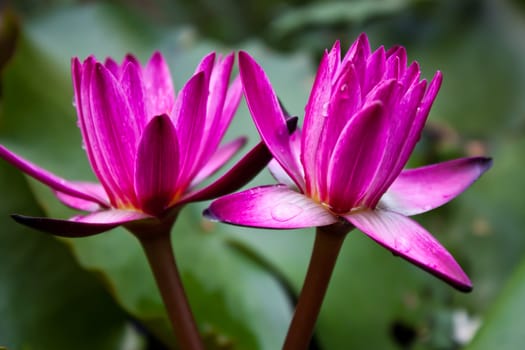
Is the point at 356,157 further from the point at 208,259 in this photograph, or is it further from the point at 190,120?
the point at 208,259

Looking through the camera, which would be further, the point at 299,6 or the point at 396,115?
the point at 299,6

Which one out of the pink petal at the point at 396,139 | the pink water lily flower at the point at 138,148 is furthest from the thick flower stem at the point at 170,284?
the pink petal at the point at 396,139

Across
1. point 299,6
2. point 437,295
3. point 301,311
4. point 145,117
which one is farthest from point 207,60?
point 299,6

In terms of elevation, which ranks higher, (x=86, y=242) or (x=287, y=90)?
(x=287, y=90)

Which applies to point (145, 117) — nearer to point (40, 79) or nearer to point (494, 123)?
point (40, 79)

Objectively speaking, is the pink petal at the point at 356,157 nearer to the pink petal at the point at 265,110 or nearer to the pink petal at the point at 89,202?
the pink petal at the point at 265,110

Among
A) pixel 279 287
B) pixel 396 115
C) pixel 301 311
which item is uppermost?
pixel 396 115
